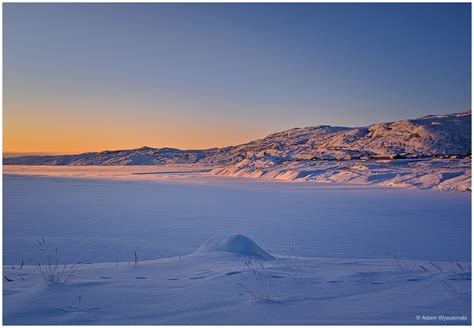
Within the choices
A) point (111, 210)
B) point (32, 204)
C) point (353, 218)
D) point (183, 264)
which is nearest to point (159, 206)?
point (111, 210)

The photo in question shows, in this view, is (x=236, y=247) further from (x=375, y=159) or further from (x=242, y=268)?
(x=375, y=159)

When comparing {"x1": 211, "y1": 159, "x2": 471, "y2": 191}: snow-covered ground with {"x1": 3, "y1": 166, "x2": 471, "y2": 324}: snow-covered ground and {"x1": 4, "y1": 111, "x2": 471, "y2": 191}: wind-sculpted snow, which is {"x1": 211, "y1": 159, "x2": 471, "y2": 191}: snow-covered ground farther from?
{"x1": 3, "y1": 166, "x2": 471, "y2": 324}: snow-covered ground

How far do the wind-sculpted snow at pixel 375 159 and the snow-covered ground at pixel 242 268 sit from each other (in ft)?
44.1

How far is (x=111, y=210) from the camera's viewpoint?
1229 centimetres

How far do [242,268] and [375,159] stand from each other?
41.4m

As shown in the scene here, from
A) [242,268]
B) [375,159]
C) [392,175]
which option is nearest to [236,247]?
[242,268]

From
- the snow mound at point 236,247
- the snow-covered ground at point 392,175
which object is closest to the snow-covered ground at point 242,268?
the snow mound at point 236,247

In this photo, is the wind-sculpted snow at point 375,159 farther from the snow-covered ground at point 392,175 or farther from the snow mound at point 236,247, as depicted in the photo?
the snow mound at point 236,247

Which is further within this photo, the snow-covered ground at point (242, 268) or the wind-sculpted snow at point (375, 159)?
the wind-sculpted snow at point (375, 159)

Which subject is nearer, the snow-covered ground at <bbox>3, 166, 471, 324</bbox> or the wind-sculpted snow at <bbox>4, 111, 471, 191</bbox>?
the snow-covered ground at <bbox>3, 166, 471, 324</bbox>

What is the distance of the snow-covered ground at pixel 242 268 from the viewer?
9.80 feet

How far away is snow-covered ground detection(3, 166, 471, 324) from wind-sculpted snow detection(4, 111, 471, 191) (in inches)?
529

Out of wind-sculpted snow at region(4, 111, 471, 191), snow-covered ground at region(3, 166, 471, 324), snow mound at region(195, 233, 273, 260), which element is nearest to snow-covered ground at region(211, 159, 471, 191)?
wind-sculpted snow at region(4, 111, 471, 191)

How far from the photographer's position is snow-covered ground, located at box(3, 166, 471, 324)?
299 cm
